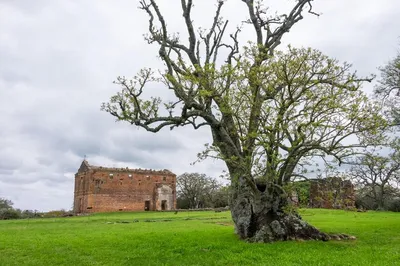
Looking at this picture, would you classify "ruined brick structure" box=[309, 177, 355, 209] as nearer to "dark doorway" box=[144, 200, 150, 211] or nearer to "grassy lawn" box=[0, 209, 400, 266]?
"grassy lawn" box=[0, 209, 400, 266]

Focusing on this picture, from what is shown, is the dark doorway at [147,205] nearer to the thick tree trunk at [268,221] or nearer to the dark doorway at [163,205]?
the dark doorway at [163,205]

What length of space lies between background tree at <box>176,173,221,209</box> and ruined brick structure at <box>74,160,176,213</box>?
7.26 meters

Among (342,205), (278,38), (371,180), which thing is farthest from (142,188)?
(342,205)

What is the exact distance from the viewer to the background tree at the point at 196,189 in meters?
73.8

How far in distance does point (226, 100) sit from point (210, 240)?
661 cm

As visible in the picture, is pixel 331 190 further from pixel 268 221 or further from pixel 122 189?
pixel 122 189

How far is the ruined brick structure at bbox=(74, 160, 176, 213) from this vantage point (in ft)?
200

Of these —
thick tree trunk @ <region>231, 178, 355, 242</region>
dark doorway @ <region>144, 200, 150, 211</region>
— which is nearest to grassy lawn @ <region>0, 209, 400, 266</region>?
thick tree trunk @ <region>231, 178, 355, 242</region>

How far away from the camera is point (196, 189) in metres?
75.6

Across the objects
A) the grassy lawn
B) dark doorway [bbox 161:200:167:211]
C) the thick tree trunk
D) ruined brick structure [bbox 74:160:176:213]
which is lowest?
the grassy lawn

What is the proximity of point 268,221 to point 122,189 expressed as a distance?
166ft

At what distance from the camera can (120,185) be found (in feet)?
209

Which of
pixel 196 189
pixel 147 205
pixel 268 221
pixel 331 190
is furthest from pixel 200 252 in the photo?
pixel 196 189

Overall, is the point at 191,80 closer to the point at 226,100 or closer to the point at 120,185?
the point at 226,100
